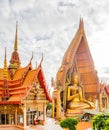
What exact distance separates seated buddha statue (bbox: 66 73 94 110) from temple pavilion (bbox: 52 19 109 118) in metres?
0.38

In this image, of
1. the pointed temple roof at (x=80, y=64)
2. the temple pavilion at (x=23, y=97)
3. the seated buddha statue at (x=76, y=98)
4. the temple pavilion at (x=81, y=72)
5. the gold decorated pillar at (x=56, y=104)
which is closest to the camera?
the temple pavilion at (x=23, y=97)

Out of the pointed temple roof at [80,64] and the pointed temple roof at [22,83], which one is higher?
the pointed temple roof at [80,64]

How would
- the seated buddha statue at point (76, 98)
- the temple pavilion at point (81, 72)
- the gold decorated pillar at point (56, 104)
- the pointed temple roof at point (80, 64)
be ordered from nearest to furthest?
the gold decorated pillar at point (56, 104), the seated buddha statue at point (76, 98), the temple pavilion at point (81, 72), the pointed temple roof at point (80, 64)

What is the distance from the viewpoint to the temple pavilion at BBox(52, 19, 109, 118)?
22000 mm

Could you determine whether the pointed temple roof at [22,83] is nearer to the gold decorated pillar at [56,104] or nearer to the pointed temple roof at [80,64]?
the gold decorated pillar at [56,104]

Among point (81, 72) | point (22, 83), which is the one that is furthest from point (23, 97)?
point (81, 72)

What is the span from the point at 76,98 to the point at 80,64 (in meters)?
3.80

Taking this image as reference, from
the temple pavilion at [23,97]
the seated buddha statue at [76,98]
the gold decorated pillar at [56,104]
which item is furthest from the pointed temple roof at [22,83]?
the seated buddha statue at [76,98]

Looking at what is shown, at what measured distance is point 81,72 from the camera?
24188mm

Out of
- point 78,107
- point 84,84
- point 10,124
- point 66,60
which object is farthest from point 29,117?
point 84,84

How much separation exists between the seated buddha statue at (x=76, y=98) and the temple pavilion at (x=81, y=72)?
1.23 ft

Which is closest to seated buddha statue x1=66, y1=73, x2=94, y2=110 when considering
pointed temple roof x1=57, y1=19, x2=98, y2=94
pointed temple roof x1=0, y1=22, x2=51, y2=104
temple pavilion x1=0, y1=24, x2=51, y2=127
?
pointed temple roof x1=57, y1=19, x2=98, y2=94

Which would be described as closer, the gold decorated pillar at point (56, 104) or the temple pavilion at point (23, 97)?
the temple pavilion at point (23, 97)

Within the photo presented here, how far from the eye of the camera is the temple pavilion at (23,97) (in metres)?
15.2
